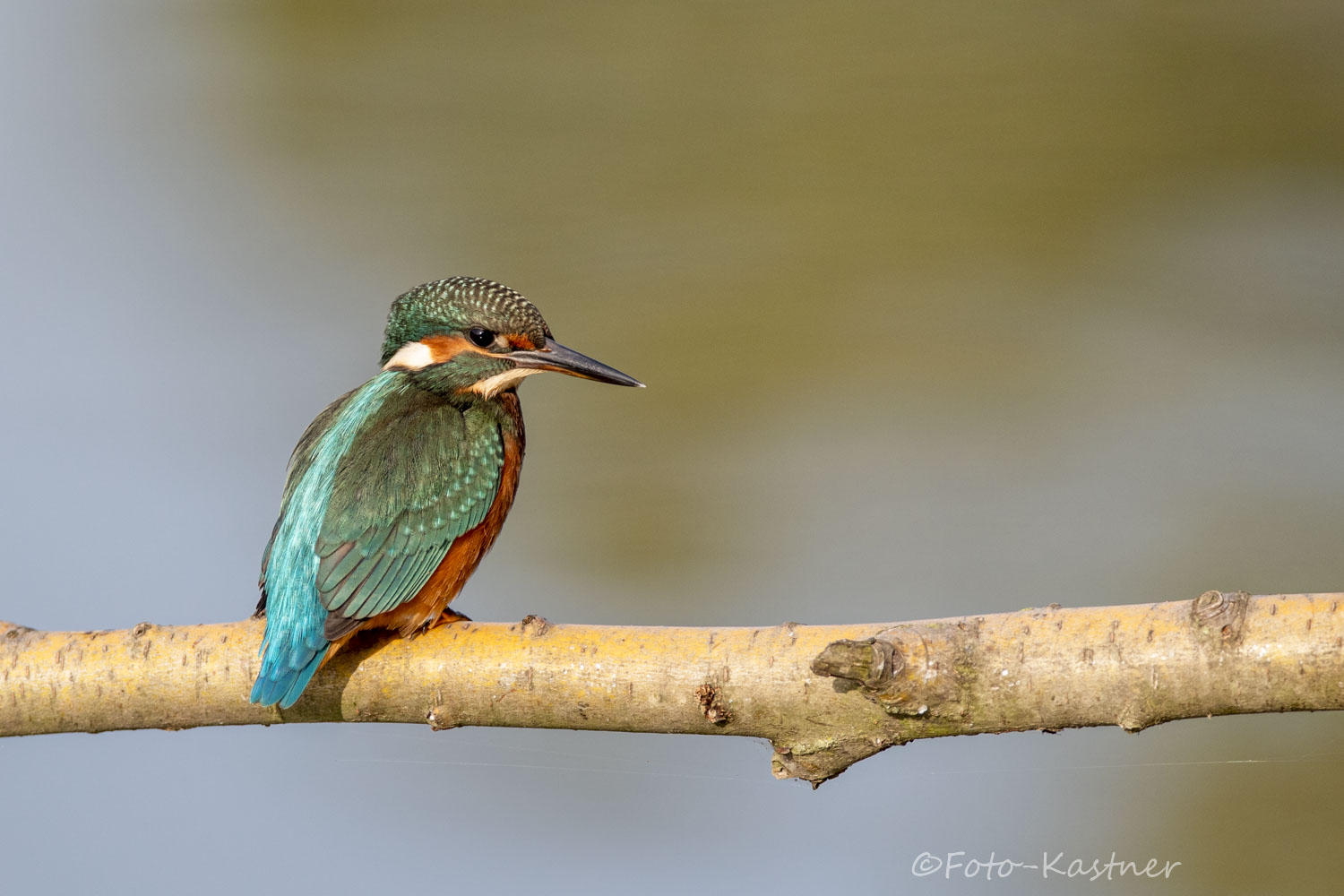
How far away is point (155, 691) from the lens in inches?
86.7

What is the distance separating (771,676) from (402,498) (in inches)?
34.2

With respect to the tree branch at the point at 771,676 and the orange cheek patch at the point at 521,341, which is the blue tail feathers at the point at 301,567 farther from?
the orange cheek patch at the point at 521,341

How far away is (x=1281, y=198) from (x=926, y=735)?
16.7ft

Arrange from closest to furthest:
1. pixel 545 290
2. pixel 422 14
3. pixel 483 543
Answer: pixel 483 543 < pixel 545 290 < pixel 422 14

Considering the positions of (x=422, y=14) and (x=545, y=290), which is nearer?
(x=545, y=290)

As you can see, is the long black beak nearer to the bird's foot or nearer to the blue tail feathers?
the blue tail feathers

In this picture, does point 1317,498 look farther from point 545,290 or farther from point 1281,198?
point 545,290

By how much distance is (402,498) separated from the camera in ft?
8.29

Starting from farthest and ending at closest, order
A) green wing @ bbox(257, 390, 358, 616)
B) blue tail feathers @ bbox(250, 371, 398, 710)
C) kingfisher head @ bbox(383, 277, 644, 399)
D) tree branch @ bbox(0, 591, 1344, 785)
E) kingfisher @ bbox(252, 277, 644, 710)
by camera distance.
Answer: kingfisher head @ bbox(383, 277, 644, 399) < green wing @ bbox(257, 390, 358, 616) < kingfisher @ bbox(252, 277, 644, 710) < blue tail feathers @ bbox(250, 371, 398, 710) < tree branch @ bbox(0, 591, 1344, 785)

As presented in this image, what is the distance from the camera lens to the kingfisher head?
2.75 meters

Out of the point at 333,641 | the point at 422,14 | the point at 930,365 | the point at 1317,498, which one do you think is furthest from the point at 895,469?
the point at 333,641

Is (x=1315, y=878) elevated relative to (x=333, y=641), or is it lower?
lower

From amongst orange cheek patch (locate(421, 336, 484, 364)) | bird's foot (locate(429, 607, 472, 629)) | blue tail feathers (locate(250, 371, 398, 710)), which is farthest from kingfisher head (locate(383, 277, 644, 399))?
bird's foot (locate(429, 607, 472, 629))

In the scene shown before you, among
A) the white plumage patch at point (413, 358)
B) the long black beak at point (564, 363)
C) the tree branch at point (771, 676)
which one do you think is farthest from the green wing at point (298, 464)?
the long black beak at point (564, 363)
